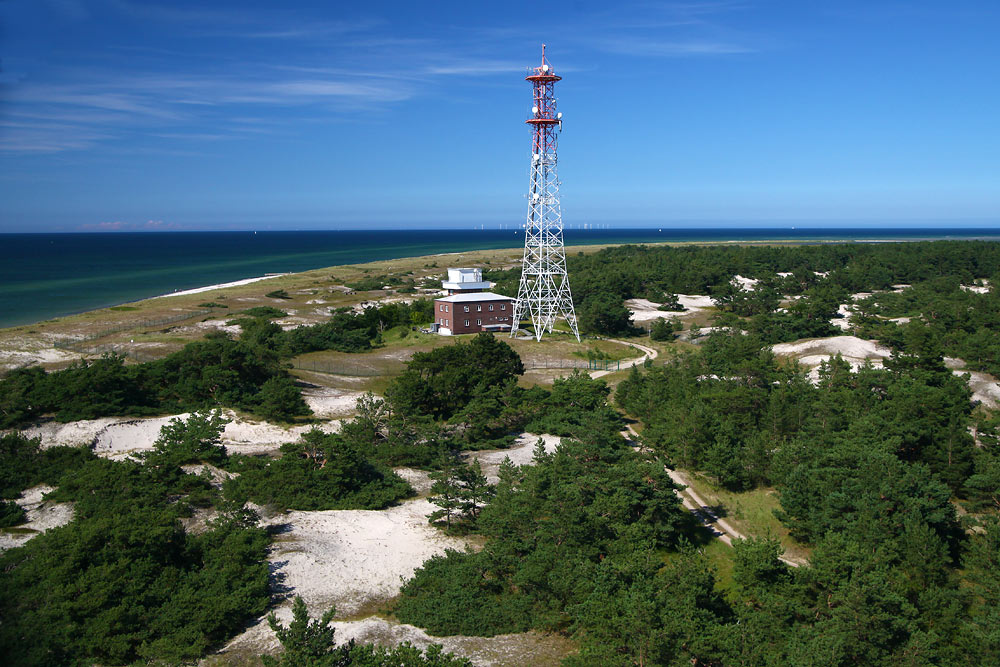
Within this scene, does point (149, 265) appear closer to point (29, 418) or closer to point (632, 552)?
point (29, 418)

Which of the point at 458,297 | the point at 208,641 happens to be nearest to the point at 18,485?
the point at 208,641

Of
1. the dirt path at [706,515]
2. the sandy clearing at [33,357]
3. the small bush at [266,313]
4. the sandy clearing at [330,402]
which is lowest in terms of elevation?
the dirt path at [706,515]

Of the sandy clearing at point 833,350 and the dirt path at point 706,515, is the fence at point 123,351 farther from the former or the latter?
the sandy clearing at point 833,350

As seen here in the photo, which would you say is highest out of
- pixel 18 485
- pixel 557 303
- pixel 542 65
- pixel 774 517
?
pixel 542 65

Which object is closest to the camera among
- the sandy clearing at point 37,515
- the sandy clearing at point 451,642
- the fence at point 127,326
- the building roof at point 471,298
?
the sandy clearing at point 451,642

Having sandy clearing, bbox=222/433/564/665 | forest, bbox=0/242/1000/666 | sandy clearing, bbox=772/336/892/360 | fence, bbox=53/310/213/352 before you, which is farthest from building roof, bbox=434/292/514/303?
sandy clearing, bbox=222/433/564/665

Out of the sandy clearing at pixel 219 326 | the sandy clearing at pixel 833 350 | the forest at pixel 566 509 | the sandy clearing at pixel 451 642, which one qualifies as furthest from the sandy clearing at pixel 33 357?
the sandy clearing at pixel 833 350
